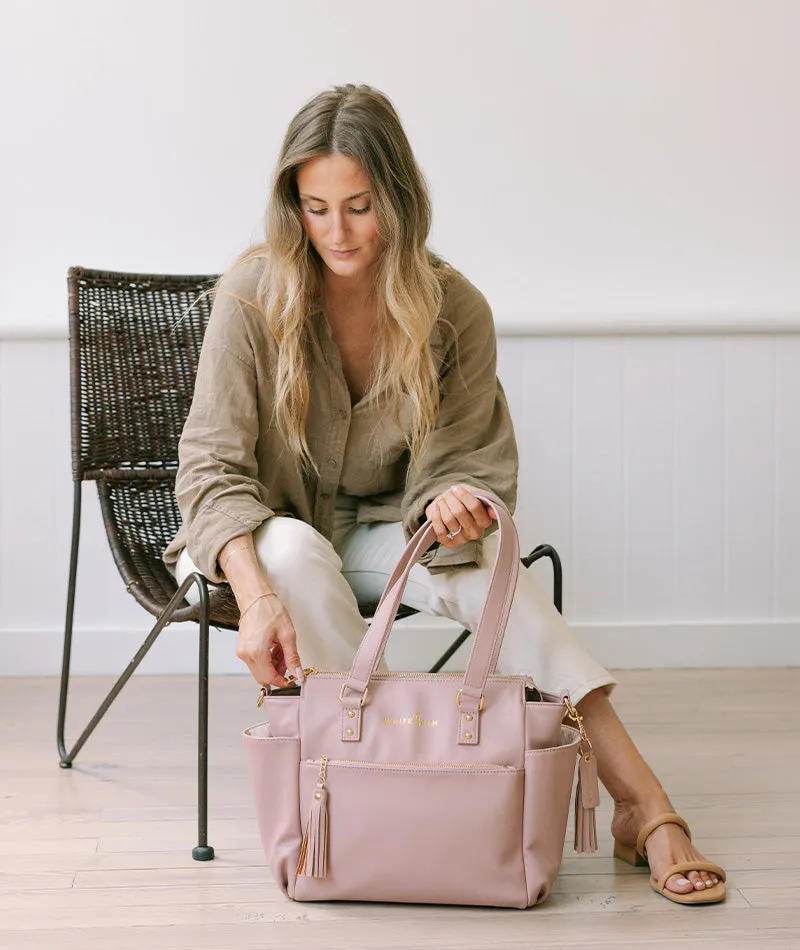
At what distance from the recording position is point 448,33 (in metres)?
2.48

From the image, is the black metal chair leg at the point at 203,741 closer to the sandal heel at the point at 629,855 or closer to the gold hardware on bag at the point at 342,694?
the gold hardware on bag at the point at 342,694

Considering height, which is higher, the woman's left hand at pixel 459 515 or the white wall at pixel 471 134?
the white wall at pixel 471 134

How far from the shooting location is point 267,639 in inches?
56.4

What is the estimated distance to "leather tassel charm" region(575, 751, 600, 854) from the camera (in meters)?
1.37

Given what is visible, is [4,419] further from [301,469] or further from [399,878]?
[399,878]

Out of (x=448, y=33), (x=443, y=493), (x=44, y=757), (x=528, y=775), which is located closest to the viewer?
(x=528, y=775)

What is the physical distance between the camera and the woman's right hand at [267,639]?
4.68ft

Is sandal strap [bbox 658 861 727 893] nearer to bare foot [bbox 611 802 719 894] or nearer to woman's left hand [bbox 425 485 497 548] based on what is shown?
bare foot [bbox 611 802 719 894]

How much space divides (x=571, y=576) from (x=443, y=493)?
112cm

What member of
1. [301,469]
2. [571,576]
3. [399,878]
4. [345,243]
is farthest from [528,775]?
[571,576]

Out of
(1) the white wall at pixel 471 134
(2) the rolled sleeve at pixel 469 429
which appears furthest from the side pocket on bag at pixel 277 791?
(1) the white wall at pixel 471 134

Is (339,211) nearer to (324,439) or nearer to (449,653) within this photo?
(324,439)

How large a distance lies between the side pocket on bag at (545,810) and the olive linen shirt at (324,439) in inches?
12.9

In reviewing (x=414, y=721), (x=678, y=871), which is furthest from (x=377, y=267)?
(x=678, y=871)
